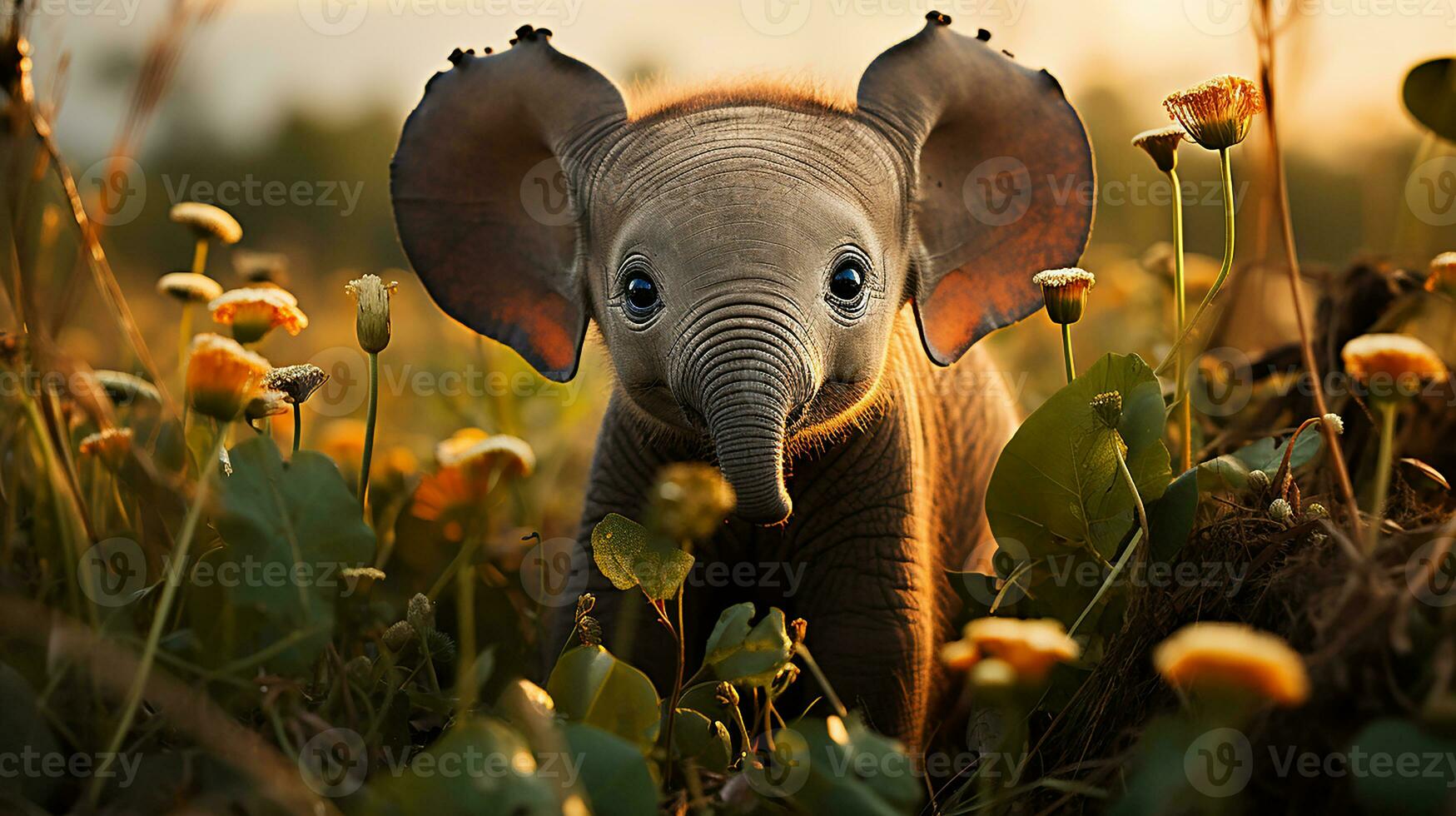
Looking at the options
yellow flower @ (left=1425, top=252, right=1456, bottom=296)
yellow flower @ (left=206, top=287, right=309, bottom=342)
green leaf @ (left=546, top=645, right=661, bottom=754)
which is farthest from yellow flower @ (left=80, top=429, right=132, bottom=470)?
yellow flower @ (left=1425, top=252, right=1456, bottom=296)

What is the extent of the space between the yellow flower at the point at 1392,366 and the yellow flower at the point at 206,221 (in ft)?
9.62

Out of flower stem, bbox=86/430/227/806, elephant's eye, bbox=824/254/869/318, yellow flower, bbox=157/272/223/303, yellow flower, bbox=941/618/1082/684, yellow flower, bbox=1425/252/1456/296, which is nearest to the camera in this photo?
yellow flower, bbox=941/618/1082/684

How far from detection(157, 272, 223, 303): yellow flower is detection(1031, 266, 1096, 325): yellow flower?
90.0 inches

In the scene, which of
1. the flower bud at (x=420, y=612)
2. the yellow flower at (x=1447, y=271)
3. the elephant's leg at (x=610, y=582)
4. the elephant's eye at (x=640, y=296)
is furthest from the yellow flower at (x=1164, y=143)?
the flower bud at (x=420, y=612)

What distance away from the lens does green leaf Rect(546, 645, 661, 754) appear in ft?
8.23

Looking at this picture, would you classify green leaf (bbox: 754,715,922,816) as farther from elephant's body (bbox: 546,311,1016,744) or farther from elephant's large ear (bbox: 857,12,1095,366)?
elephant's large ear (bbox: 857,12,1095,366)

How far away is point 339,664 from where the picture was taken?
2.52 meters

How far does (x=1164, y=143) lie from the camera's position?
3.08 meters

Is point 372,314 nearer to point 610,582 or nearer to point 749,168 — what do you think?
point 749,168

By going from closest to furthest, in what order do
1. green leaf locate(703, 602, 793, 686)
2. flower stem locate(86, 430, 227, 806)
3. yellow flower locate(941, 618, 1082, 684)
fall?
yellow flower locate(941, 618, 1082, 684) → flower stem locate(86, 430, 227, 806) → green leaf locate(703, 602, 793, 686)

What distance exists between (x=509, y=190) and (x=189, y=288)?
0.96 m

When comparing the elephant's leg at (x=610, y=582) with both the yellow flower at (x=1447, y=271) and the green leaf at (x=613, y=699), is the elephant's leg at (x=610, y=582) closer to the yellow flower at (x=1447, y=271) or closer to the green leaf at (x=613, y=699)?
the green leaf at (x=613, y=699)

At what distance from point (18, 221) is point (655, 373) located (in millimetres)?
1461

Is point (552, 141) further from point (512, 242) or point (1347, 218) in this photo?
point (1347, 218)
